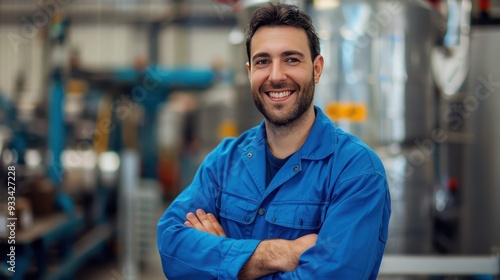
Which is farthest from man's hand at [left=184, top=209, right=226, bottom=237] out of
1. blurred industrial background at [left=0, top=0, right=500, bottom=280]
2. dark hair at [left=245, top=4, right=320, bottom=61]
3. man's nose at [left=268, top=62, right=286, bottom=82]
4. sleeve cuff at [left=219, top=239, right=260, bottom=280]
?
blurred industrial background at [left=0, top=0, right=500, bottom=280]

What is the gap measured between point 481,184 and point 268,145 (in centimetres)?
206

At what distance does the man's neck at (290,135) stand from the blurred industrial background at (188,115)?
1.37 m

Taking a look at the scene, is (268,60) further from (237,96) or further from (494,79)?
(494,79)

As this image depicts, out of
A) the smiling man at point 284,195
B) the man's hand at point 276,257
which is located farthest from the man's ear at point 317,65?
the man's hand at point 276,257

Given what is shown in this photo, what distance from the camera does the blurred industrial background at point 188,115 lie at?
10.7ft

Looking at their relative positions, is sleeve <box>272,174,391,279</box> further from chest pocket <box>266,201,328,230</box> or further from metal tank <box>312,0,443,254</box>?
metal tank <box>312,0,443,254</box>

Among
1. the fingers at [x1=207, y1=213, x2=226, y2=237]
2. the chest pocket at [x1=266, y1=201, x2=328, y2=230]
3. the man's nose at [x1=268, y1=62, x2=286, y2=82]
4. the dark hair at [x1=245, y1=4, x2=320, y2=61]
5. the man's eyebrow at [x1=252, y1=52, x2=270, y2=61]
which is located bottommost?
the fingers at [x1=207, y1=213, x2=226, y2=237]

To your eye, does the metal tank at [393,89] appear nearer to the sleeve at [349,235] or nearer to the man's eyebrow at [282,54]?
the man's eyebrow at [282,54]

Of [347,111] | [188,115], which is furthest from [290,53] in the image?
[188,115]

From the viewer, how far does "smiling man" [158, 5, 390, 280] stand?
5.41 ft

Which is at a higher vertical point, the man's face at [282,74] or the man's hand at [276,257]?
the man's face at [282,74]

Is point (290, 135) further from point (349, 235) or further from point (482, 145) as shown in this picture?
point (482, 145)

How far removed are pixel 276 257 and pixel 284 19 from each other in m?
0.75

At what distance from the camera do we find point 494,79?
3541 millimetres
